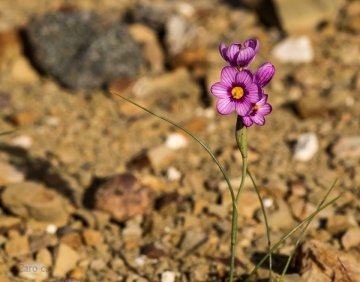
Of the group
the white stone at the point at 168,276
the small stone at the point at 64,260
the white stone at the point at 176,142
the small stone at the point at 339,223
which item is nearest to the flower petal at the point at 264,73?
the white stone at the point at 168,276

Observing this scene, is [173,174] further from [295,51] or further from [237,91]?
[237,91]

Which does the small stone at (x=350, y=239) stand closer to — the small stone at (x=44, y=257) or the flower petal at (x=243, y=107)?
the flower petal at (x=243, y=107)

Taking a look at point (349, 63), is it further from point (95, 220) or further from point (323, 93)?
point (95, 220)

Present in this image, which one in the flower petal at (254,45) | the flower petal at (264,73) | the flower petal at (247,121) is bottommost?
the flower petal at (247,121)

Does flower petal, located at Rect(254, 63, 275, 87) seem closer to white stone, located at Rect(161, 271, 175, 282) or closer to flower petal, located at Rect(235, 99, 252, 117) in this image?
flower petal, located at Rect(235, 99, 252, 117)

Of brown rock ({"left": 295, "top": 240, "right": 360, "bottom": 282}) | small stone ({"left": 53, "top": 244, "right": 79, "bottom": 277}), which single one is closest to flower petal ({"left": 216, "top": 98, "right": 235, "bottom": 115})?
brown rock ({"left": 295, "top": 240, "right": 360, "bottom": 282})
